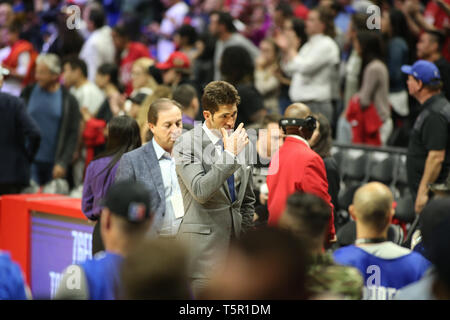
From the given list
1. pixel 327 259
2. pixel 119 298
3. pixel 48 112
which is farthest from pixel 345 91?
pixel 119 298

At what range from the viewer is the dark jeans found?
9305mm

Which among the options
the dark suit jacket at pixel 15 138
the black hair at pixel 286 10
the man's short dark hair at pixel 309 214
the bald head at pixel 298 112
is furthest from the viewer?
the black hair at pixel 286 10

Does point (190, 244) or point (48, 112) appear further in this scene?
point (48, 112)

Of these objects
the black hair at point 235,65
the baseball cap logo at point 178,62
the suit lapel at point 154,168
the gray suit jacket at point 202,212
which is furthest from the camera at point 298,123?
the baseball cap logo at point 178,62

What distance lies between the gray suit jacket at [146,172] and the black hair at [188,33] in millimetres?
5886

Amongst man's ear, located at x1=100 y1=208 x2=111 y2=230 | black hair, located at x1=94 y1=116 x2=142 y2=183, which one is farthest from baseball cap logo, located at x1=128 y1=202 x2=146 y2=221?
black hair, located at x1=94 y1=116 x2=142 y2=183

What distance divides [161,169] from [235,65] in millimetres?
3400

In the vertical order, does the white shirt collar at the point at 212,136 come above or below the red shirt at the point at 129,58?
below

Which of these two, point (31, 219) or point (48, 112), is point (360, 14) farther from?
point (31, 219)

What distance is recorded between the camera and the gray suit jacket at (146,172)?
5.10 m

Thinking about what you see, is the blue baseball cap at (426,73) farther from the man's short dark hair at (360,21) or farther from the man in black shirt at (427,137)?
the man's short dark hair at (360,21)

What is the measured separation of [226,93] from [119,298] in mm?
2001

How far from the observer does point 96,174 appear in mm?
5777

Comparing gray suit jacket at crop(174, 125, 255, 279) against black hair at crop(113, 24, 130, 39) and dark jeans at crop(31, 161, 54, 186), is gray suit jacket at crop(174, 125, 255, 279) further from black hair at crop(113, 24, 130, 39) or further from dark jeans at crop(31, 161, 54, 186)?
black hair at crop(113, 24, 130, 39)
